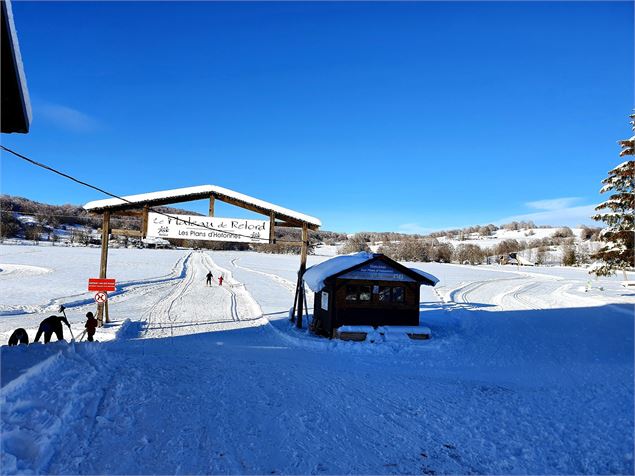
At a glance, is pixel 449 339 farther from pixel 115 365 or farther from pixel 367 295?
pixel 115 365

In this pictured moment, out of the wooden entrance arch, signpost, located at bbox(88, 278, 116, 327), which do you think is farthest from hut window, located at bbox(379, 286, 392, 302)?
signpost, located at bbox(88, 278, 116, 327)

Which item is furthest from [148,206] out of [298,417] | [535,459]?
[535,459]

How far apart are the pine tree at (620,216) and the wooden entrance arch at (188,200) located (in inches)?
820

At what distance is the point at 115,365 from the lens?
905cm

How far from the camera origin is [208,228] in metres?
17.5

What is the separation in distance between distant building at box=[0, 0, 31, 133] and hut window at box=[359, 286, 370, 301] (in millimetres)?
12197

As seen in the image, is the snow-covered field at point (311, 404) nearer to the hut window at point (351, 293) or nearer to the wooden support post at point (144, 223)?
the hut window at point (351, 293)

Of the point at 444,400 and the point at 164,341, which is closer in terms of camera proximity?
the point at 444,400

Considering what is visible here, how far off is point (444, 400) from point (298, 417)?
3147mm

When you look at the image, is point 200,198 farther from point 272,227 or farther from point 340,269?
point 340,269

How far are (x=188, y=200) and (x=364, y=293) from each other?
29.3ft

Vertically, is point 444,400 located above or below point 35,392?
below

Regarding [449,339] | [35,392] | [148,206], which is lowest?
[449,339]

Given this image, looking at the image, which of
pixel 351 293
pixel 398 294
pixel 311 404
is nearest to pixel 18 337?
pixel 311 404
